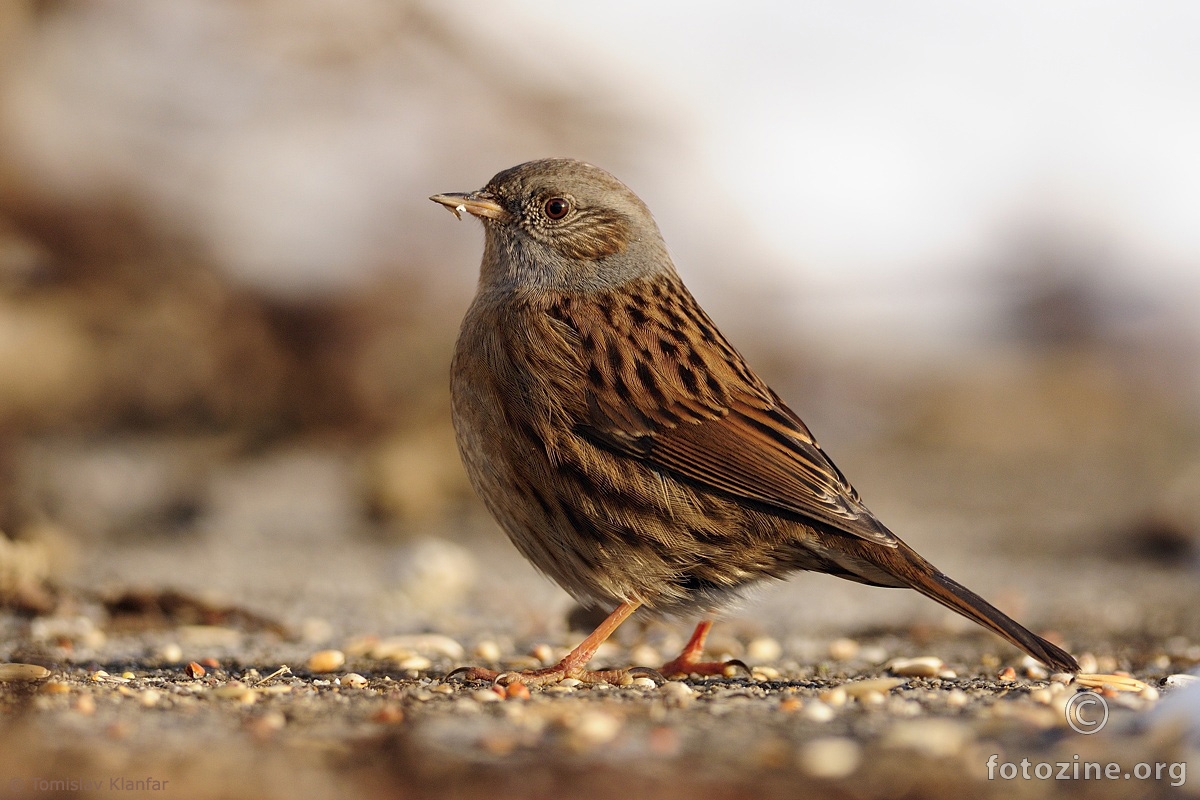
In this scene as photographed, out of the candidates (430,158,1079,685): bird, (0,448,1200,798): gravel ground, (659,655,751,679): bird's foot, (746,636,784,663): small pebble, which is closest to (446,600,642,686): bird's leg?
(430,158,1079,685): bird

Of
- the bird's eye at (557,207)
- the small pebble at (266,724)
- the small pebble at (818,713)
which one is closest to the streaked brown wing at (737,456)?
the small pebble at (818,713)

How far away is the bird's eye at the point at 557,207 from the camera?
4.92 metres

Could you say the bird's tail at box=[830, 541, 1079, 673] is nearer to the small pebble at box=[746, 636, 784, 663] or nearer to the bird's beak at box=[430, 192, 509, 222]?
the small pebble at box=[746, 636, 784, 663]

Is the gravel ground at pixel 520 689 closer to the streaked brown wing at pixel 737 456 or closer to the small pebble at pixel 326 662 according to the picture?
the small pebble at pixel 326 662

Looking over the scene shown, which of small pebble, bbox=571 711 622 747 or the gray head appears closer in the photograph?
small pebble, bbox=571 711 622 747

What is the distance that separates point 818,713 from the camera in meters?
3.00

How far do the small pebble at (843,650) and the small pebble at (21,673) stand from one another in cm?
279

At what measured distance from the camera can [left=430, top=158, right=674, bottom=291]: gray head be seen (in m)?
4.83

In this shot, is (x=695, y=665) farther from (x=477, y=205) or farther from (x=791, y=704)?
(x=477, y=205)

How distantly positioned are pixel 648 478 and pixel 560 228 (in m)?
1.32

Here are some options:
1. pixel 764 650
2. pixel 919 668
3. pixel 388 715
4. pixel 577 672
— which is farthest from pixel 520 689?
pixel 764 650

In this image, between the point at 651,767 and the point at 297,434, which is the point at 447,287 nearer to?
the point at 297,434

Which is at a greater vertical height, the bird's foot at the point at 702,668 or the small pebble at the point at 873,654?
the small pebble at the point at 873,654

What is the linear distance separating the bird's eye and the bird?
2.03 ft
